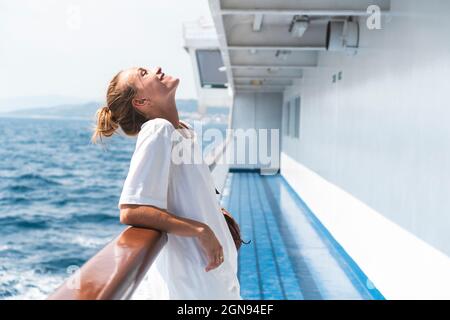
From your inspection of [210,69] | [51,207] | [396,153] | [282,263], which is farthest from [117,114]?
[51,207]

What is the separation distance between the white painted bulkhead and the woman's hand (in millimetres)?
1781

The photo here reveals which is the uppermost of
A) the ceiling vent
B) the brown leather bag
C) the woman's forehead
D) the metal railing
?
the ceiling vent

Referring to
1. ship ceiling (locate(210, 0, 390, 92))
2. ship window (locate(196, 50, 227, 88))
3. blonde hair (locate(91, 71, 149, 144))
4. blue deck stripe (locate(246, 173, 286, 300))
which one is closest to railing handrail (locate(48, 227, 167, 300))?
blonde hair (locate(91, 71, 149, 144))

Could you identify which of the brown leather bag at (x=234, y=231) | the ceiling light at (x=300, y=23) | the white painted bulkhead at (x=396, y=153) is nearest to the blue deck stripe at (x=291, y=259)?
the white painted bulkhead at (x=396, y=153)

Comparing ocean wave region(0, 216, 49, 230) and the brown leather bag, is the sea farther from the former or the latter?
the brown leather bag

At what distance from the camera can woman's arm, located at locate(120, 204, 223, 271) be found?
104cm

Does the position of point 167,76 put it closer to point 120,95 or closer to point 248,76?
point 120,95

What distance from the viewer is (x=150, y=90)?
3.78ft

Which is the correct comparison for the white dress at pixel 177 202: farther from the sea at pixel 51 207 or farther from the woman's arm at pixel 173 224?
the sea at pixel 51 207

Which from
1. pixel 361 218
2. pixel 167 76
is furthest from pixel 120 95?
pixel 361 218

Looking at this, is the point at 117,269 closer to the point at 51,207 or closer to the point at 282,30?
the point at 282,30

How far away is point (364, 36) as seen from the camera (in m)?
4.37

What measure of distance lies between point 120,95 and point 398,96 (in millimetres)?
2637

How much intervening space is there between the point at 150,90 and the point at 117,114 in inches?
3.9
